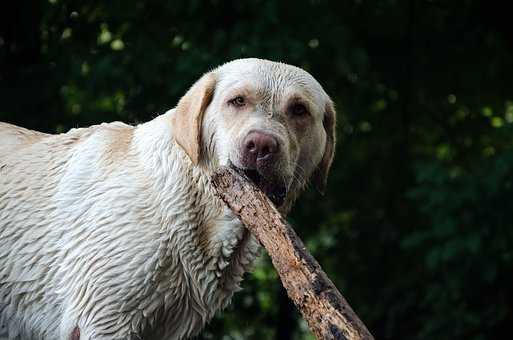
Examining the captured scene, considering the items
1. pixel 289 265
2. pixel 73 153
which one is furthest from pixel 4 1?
pixel 289 265

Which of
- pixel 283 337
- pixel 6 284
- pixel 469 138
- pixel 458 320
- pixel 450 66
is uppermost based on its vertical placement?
pixel 6 284

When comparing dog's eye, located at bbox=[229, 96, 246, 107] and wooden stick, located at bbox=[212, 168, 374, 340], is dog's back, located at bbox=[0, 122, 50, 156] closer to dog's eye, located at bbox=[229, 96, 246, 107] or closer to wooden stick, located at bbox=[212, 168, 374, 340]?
dog's eye, located at bbox=[229, 96, 246, 107]

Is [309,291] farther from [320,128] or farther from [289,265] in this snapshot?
[320,128]

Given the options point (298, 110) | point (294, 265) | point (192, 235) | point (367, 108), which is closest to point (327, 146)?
point (298, 110)

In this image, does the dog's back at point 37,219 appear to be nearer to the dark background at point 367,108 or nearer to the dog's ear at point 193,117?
the dog's ear at point 193,117

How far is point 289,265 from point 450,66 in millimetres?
7373

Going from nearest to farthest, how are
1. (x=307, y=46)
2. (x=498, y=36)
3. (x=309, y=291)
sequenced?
(x=309, y=291) < (x=307, y=46) < (x=498, y=36)

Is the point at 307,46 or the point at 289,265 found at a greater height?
the point at 289,265

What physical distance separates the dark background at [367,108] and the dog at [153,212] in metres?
3.66

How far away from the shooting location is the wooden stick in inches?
138

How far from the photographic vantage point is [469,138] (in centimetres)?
1103

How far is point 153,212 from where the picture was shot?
15.6 feet

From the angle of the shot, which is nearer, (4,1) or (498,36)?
(4,1)

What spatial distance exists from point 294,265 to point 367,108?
707 cm
